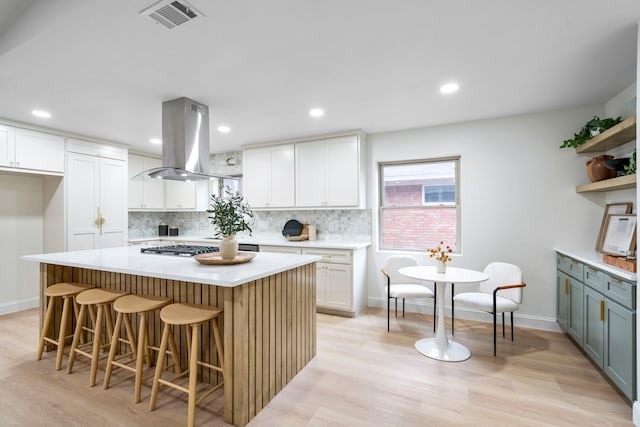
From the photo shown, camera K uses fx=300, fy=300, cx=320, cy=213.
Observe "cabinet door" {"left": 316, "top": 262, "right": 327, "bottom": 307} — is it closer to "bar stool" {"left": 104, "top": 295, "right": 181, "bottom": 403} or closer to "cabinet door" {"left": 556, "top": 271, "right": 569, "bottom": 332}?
"bar stool" {"left": 104, "top": 295, "right": 181, "bottom": 403}

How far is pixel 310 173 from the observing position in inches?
172

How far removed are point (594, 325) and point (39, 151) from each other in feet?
20.7

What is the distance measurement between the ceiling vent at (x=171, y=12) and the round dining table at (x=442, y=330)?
264 centimetres

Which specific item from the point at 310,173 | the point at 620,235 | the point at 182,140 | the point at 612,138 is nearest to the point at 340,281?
the point at 310,173

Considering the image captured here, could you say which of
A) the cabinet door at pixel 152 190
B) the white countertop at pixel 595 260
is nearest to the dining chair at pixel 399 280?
the white countertop at pixel 595 260

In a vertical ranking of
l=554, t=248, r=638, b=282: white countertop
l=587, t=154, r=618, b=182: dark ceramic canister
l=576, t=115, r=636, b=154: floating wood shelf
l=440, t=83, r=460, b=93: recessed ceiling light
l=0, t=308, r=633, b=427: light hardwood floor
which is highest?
l=440, t=83, r=460, b=93: recessed ceiling light

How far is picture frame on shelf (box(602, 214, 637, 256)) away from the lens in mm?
2506

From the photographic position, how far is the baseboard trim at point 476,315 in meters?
3.38

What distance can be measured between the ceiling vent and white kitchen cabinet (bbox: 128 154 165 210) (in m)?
4.06

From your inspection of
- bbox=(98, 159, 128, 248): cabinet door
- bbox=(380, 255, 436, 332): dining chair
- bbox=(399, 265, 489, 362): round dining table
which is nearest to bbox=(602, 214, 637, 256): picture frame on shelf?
bbox=(399, 265, 489, 362): round dining table

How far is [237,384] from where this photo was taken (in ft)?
6.15

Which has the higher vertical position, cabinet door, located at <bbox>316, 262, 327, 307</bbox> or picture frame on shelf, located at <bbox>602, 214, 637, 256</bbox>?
picture frame on shelf, located at <bbox>602, 214, 637, 256</bbox>

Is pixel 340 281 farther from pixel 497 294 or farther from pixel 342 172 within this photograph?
pixel 497 294

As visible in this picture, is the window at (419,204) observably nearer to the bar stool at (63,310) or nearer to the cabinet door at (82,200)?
the bar stool at (63,310)
